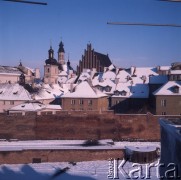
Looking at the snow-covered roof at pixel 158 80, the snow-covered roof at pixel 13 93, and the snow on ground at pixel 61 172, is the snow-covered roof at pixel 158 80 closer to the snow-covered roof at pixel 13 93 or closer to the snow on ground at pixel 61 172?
the snow-covered roof at pixel 13 93

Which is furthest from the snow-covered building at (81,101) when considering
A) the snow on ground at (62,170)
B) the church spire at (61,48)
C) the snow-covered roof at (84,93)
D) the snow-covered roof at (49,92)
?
the church spire at (61,48)

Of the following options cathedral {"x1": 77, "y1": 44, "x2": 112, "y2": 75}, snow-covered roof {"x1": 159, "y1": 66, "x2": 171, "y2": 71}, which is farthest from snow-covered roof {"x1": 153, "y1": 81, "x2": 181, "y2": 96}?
cathedral {"x1": 77, "y1": 44, "x2": 112, "y2": 75}

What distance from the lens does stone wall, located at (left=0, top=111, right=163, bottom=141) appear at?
22234 mm

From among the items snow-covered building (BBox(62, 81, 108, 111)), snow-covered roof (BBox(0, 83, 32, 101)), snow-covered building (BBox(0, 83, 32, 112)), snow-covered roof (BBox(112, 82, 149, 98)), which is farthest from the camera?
snow-covered roof (BBox(112, 82, 149, 98))

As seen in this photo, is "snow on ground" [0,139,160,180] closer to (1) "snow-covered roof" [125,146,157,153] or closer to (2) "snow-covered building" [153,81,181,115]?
(1) "snow-covered roof" [125,146,157,153]

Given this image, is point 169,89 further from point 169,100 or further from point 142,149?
point 142,149

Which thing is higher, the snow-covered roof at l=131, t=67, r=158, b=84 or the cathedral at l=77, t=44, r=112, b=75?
the cathedral at l=77, t=44, r=112, b=75

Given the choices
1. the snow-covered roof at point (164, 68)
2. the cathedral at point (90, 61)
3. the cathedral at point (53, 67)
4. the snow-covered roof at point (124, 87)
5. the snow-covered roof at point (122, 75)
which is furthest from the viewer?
the cathedral at point (53, 67)

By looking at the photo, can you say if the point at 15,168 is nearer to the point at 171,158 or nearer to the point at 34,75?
the point at 171,158

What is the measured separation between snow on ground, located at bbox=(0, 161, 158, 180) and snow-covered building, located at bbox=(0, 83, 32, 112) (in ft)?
44.8

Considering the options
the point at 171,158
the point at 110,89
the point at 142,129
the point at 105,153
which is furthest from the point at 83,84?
the point at 171,158

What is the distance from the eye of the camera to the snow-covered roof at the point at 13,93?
1215 inches

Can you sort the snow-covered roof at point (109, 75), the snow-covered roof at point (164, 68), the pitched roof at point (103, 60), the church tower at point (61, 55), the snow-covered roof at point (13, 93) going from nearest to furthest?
the snow-covered roof at point (13, 93)
the snow-covered roof at point (164, 68)
the snow-covered roof at point (109, 75)
the pitched roof at point (103, 60)
the church tower at point (61, 55)

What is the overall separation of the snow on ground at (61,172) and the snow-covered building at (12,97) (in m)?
13.7
